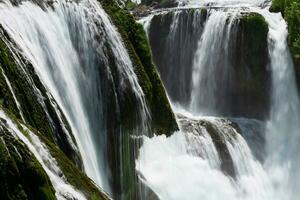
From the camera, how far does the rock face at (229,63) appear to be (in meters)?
35.0

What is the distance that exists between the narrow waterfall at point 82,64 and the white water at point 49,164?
3.93 metres

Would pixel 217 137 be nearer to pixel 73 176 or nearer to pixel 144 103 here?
pixel 144 103

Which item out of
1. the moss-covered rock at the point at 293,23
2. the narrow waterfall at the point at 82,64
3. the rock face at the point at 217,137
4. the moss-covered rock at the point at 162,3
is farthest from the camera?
the moss-covered rock at the point at 162,3

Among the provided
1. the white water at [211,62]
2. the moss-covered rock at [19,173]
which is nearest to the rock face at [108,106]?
the moss-covered rock at [19,173]

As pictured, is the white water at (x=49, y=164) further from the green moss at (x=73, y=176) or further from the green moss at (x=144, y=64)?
the green moss at (x=144, y=64)

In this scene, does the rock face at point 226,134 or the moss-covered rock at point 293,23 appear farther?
the moss-covered rock at point 293,23

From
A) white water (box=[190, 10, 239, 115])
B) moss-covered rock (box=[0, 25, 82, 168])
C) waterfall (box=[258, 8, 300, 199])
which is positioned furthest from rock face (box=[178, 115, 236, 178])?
moss-covered rock (box=[0, 25, 82, 168])

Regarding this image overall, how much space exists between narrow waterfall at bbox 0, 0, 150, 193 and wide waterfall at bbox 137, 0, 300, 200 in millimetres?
3464

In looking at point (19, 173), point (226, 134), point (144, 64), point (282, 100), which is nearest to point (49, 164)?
point (19, 173)

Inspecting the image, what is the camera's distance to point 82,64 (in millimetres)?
19797

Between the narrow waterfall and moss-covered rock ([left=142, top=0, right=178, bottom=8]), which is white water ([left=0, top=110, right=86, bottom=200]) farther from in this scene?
moss-covered rock ([left=142, top=0, right=178, bottom=8])

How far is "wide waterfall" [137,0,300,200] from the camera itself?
991 inches

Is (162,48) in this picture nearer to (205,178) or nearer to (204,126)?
(204,126)

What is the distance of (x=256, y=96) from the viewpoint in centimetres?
3488
